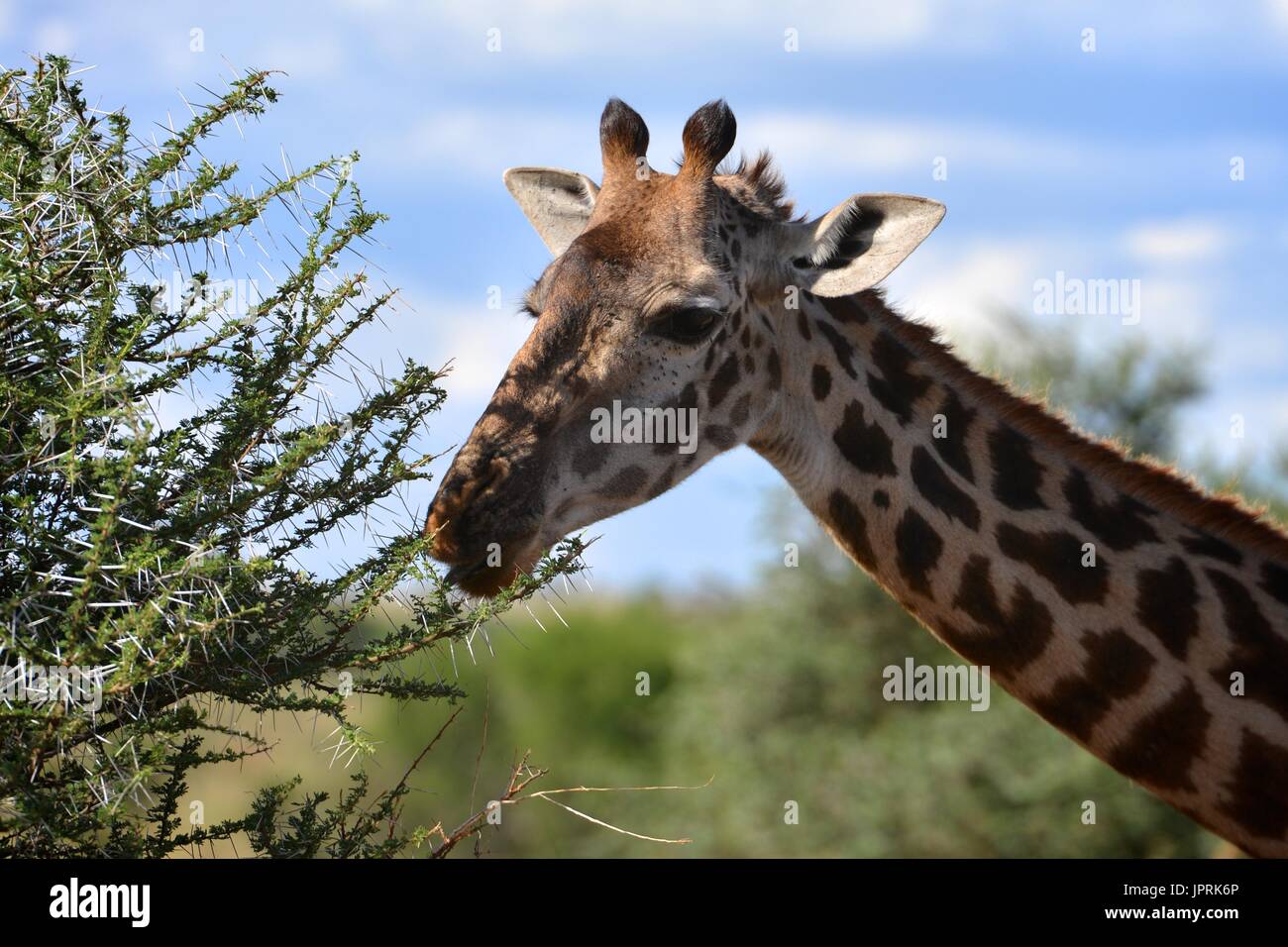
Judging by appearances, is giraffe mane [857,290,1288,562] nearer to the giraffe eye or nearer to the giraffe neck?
the giraffe neck

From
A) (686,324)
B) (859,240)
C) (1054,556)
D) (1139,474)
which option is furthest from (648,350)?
(1139,474)

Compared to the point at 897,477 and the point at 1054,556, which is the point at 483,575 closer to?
the point at 897,477

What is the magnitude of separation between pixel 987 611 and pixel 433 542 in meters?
2.39

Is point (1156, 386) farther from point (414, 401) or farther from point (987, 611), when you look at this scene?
point (414, 401)

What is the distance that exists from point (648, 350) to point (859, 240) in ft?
3.93

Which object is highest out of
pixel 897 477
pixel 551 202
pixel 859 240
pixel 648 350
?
pixel 551 202

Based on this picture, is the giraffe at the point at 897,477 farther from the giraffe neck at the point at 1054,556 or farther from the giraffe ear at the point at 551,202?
the giraffe ear at the point at 551,202

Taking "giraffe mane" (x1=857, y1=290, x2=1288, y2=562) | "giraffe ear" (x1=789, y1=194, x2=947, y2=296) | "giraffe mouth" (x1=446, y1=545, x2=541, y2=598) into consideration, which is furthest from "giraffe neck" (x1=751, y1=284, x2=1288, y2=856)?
"giraffe mouth" (x1=446, y1=545, x2=541, y2=598)

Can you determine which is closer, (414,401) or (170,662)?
(170,662)

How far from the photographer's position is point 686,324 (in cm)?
595

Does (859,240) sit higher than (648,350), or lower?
higher

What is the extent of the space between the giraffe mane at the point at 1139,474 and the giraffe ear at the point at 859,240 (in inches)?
26.2

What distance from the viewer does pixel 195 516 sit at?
4492 millimetres
